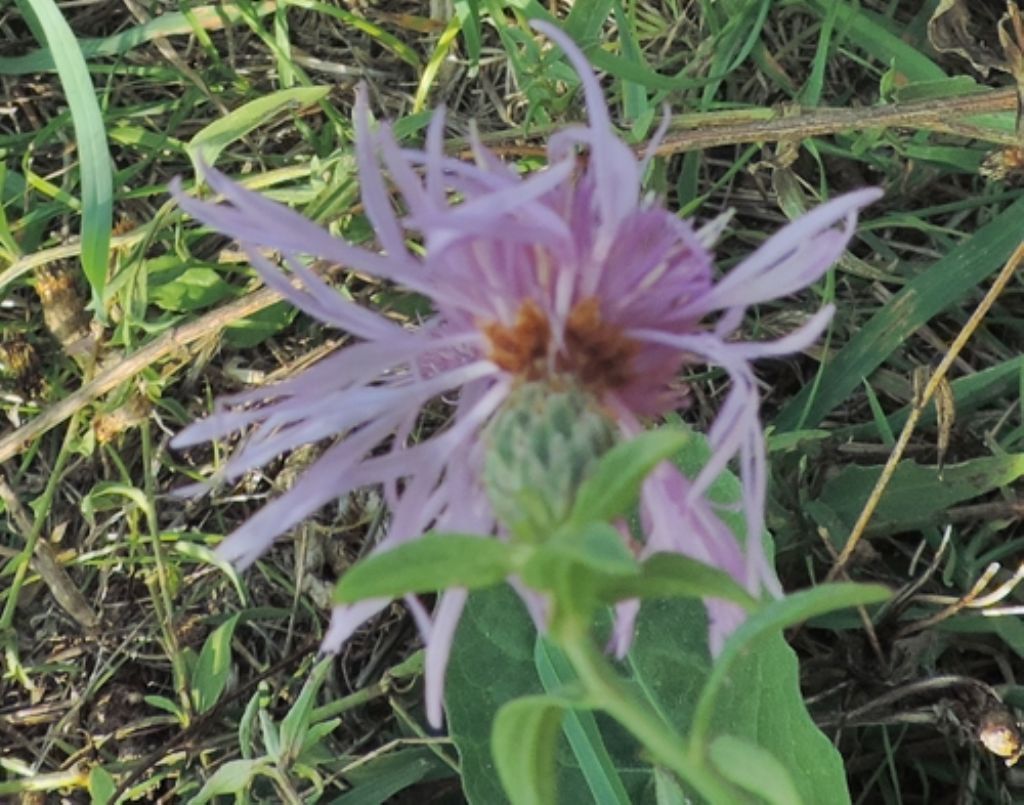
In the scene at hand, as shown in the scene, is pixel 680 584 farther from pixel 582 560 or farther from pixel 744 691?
pixel 744 691

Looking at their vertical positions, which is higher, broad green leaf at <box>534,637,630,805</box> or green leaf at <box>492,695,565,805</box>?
green leaf at <box>492,695,565,805</box>

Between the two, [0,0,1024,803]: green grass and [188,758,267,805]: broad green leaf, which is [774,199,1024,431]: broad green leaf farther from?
[188,758,267,805]: broad green leaf

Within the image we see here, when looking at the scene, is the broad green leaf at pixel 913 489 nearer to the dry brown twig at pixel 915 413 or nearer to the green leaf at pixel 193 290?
the dry brown twig at pixel 915 413

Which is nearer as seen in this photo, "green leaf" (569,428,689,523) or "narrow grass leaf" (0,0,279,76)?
"green leaf" (569,428,689,523)

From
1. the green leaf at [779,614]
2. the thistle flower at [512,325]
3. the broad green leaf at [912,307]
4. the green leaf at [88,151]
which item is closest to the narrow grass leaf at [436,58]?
the green leaf at [88,151]

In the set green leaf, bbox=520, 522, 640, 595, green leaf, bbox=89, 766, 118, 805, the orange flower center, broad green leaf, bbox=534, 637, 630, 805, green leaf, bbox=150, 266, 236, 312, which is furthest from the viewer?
green leaf, bbox=150, 266, 236, 312

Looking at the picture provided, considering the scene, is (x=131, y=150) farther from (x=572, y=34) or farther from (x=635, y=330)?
(x=635, y=330)

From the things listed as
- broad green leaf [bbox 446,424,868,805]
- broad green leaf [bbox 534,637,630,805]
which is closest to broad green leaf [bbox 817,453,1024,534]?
broad green leaf [bbox 446,424,868,805]
